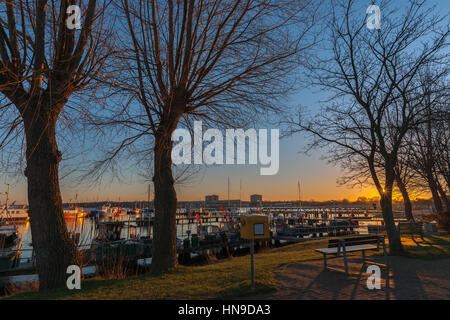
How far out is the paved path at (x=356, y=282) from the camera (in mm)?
4844

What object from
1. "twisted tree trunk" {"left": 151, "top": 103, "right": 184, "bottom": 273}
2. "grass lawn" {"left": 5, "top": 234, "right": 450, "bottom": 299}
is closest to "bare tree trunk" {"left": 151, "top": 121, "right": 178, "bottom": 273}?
"twisted tree trunk" {"left": 151, "top": 103, "right": 184, "bottom": 273}

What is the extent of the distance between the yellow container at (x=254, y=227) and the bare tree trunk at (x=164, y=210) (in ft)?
10.1

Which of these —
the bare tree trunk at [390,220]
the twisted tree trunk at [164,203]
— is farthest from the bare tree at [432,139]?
the twisted tree trunk at [164,203]

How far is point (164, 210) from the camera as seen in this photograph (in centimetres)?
755

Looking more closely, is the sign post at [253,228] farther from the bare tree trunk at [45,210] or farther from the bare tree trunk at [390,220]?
the bare tree trunk at [390,220]

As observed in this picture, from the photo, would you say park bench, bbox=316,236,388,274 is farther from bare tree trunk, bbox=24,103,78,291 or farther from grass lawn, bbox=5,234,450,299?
bare tree trunk, bbox=24,103,78,291

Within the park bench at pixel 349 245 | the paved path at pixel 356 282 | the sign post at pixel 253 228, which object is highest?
the sign post at pixel 253 228

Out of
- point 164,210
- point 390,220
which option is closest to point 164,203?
point 164,210

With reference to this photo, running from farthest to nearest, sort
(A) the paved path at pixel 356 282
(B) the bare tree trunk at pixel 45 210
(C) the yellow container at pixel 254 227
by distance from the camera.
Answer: (B) the bare tree trunk at pixel 45 210
(C) the yellow container at pixel 254 227
(A) the paved path at pixel 356 282

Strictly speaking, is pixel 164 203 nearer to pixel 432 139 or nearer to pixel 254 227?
pixel 254 227

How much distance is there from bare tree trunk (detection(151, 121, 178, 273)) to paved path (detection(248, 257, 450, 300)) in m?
2.99

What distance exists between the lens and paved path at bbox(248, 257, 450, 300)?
4844 millimetres

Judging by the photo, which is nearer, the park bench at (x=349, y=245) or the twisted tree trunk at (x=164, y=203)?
the park bench at (x=349, y=245)

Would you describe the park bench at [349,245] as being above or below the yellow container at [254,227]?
below
